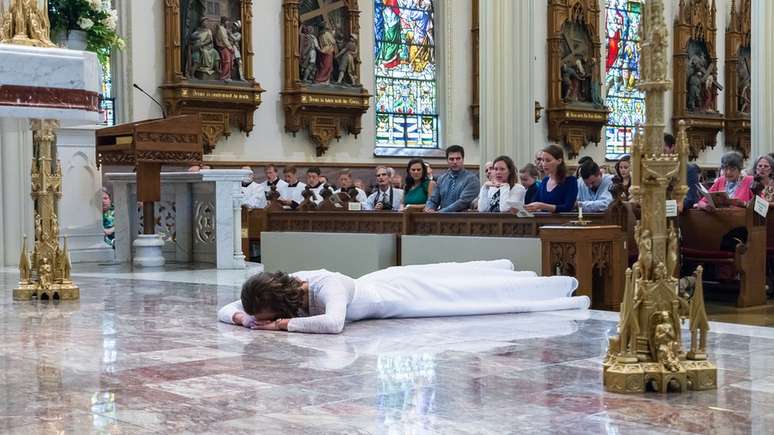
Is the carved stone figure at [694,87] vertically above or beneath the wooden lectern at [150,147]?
above

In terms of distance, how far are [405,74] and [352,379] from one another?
1510 centimetres

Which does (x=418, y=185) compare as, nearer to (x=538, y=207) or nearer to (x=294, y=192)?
(x=538, y=207)

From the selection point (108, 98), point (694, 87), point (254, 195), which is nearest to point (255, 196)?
point (254, 195)

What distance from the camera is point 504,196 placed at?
31.0 ft

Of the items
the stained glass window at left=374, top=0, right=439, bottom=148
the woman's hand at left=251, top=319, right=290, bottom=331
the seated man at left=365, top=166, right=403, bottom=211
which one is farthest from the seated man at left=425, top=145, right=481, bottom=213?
the stained glass window at left=374, top=0, right=439, bottom=148

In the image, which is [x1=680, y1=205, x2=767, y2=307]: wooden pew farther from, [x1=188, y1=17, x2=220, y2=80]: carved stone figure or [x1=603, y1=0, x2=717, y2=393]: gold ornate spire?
[x1=188, y1=17, x2=220, y2=80]: carved stone figure

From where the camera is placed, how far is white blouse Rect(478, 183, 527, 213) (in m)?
9.27

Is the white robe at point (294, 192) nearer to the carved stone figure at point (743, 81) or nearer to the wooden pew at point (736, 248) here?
the wooden pew at point (736, 248)

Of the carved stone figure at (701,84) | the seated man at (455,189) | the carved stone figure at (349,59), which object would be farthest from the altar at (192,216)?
the carved stone figure at (701,84)

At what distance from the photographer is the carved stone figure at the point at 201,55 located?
51.8ft

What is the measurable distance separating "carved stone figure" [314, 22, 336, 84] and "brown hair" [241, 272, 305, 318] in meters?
11.7

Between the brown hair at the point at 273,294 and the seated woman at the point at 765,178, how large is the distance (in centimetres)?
581

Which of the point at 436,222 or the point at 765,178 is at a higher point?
the point at 765,178

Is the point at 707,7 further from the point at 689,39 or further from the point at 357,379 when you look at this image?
the point at 357,379
